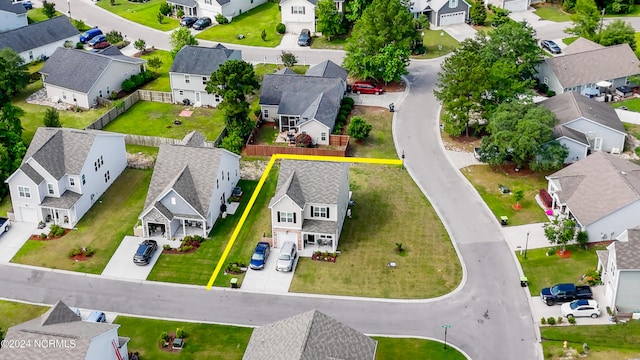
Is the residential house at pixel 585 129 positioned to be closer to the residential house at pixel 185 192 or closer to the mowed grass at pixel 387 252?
the mowed grass at pixel 387 252

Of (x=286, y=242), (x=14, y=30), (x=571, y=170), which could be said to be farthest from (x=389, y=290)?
(x=14, y=30)

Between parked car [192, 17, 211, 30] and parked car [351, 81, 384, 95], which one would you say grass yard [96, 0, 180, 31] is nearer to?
parked car [192, 17, 211, 30]

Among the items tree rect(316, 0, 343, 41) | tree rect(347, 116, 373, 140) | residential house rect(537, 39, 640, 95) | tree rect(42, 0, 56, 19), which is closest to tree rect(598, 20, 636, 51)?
residential house rect(537, 39, 640, 95)

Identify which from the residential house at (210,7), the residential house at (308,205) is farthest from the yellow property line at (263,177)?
the residential house at (210,7)

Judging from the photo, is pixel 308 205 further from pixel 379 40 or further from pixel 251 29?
pixel 251 29

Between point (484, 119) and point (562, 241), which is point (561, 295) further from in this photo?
point (484, 119)

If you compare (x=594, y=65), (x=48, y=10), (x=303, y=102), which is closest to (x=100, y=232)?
(x=303, y=102)
